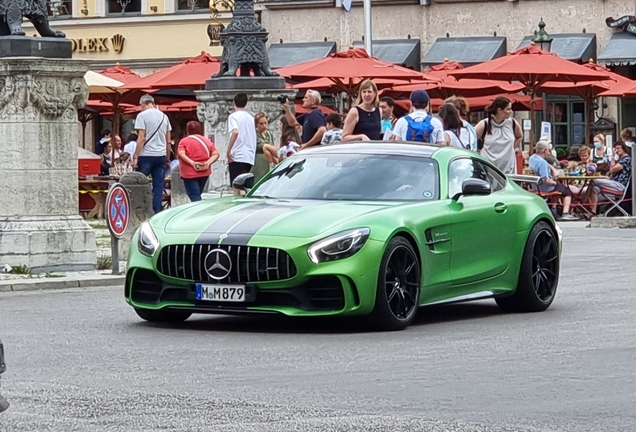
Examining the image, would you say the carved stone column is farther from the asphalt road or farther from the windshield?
the windshield

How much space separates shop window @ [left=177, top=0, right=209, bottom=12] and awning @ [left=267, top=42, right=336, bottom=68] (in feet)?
8.48

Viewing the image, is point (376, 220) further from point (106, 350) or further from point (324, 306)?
point (106, 350)

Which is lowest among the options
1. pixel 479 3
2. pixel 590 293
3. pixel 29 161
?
pixel 590 293

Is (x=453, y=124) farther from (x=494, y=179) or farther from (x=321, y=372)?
(x=321, y=372)

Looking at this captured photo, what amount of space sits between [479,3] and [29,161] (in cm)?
Result: 3325

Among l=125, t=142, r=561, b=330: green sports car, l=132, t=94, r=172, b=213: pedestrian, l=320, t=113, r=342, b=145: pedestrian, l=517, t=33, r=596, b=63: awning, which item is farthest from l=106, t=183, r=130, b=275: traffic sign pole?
l=517, t=33, r=596, b=63: awning

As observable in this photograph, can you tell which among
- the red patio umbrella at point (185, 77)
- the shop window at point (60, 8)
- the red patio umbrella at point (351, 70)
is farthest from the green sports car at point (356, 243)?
the shop window at point (60, 8)

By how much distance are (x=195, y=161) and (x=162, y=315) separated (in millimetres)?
11147

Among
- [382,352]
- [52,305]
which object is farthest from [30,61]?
[382,352]

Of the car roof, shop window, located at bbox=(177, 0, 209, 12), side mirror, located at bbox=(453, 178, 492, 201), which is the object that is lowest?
side mirror, located at bbox=(453, 178, 492, 201)

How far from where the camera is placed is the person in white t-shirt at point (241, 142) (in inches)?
894

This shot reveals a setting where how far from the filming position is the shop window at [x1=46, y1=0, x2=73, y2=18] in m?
55.8

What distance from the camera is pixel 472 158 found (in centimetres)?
1382

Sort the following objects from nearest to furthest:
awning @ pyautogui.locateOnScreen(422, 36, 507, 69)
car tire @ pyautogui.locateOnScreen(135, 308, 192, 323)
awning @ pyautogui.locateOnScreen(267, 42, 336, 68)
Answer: car tire @ pyautogui.locateOnScreen(135, 308, 192, 323) → awning @ pyautogui.locateOnScreen(422, 36, 507, 69) → awning @ pyautogui.locateOnScreen(267, 42, 336, 68)
